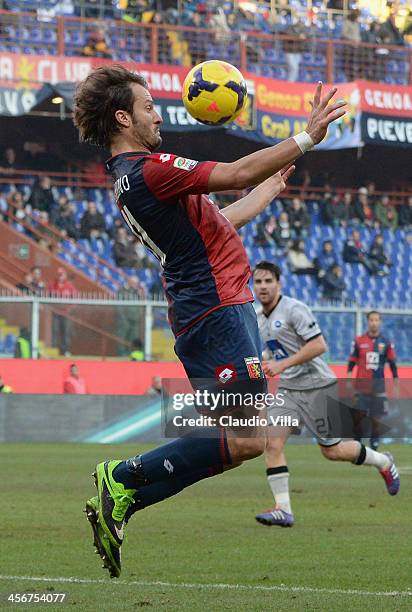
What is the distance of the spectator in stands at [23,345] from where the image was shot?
1994 centimetres

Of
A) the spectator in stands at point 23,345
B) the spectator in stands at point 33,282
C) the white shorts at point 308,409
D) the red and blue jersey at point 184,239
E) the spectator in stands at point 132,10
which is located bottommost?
the spectator in stands at point 23,345

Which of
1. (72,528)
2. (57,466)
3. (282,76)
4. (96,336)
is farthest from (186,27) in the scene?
(72,528)

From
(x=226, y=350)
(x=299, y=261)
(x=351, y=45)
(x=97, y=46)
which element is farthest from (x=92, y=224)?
(x=226, y=350)

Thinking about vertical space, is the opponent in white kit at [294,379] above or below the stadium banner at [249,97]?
below

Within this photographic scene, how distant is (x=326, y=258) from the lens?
28.3 metres

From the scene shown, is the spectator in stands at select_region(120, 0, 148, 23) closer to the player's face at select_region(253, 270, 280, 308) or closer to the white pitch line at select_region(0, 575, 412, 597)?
the player's face at select_region(253, 270, 280, 308)

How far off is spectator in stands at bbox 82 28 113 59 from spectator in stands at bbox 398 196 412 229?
8778mm

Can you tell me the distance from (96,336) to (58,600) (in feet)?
47.3

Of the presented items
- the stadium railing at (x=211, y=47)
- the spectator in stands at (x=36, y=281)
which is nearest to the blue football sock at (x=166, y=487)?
the spectator in stands at (x=36, y=281)

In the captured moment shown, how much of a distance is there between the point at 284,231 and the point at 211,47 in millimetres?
4711

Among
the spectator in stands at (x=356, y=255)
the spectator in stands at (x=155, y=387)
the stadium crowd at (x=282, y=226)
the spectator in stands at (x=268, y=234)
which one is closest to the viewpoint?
the spectator in stands at (x=155, y=387)

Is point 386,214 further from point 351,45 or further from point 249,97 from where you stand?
point 249,97

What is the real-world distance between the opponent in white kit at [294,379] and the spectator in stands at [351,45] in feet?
66.0

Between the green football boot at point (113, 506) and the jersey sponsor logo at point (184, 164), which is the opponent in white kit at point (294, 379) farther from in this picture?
the jersey sponsor logo at point (184, 164)
